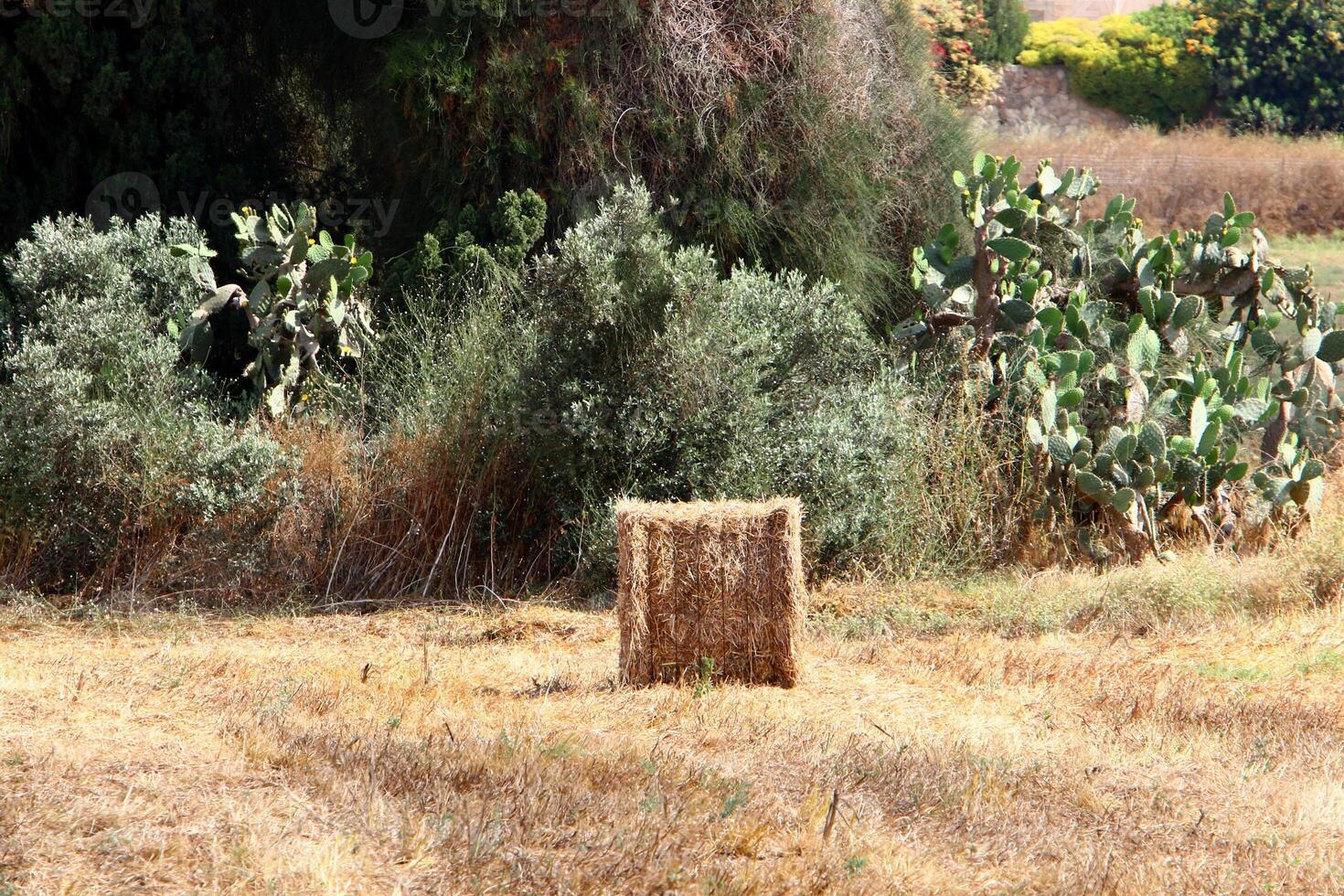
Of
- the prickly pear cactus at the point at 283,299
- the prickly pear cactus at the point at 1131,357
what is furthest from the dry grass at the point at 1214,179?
the prickly pear cactus at the point at 283,299

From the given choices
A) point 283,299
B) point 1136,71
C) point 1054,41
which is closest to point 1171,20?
point 1136,71

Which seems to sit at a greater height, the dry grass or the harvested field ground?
the dry grass

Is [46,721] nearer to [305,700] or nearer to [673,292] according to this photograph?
[305,700]

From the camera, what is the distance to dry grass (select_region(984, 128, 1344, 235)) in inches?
645

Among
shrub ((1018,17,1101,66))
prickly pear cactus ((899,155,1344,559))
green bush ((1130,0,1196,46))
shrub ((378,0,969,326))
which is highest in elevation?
green bush ((1130,0,1196,46))

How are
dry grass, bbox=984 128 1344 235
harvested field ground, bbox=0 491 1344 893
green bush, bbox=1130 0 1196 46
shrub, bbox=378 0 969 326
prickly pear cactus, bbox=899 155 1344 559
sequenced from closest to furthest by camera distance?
harvested field ground, bbox=0 491 1344 893 → prickly pear cactus, bbox=899 155 1344 559 → shrub, bbox=378 0 969 326 → dry grass, bbox=984 128 1344 235 → green bush, bbox=1130 0 1196 46

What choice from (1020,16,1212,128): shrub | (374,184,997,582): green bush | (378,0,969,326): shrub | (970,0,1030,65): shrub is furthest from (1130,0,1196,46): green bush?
(374,184,997,582): green bush

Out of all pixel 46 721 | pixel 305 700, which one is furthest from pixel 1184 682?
pixel 46 721

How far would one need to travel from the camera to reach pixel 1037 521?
7359mm

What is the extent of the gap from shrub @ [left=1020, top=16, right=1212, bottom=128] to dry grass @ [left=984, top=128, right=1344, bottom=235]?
4269mm

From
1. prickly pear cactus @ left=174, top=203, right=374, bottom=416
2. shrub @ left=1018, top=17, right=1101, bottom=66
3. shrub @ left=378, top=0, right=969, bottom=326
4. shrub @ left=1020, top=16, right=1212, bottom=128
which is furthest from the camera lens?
shrub @ left=1018, top=17, right=1101, bottom=66

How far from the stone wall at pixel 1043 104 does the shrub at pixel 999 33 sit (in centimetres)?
29

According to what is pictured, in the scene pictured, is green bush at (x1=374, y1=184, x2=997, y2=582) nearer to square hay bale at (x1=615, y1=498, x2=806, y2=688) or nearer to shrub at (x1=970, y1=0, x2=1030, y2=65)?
square hay bale at (x1=615, y1=498, x2=806, y2=688)

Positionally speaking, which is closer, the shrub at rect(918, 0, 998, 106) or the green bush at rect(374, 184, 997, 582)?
the green bush at rect(374, 184, 997, 582)
